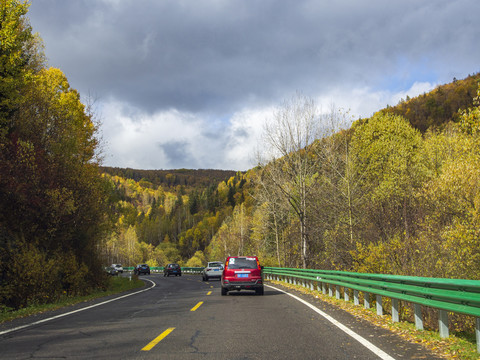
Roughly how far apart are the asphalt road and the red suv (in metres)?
5.84

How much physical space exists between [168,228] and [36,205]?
148814mm

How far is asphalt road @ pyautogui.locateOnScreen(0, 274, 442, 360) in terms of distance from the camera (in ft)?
18.5

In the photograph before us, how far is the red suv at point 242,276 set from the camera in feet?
53.7

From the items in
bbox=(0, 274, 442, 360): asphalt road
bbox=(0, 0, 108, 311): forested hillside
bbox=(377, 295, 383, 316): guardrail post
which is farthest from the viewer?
bbox=(0, 0, 108, 311): forested hillside

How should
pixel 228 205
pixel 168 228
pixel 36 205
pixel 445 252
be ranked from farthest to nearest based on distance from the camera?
pixel 168 228 < pixel 228 205 < pixel 36 205 < pixel 445 252

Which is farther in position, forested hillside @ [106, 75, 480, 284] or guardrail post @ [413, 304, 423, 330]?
forested hillside @ [106, 75, 480, 284]

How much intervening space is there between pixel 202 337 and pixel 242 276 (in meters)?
9.58

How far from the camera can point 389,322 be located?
845 centimetres

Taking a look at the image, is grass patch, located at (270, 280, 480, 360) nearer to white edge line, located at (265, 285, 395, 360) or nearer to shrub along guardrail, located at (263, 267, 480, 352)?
→ shrub along guardrail, located at (263, 267, 480, 352)

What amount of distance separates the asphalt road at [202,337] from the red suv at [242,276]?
5835mm

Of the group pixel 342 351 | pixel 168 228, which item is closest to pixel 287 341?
pixel 342 351

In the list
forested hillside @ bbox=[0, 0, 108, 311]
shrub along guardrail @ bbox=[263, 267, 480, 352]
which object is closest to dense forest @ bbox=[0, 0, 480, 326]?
forested hillside @ bbox=[0, 0, 108, 311]

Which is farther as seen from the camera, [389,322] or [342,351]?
[389,322]

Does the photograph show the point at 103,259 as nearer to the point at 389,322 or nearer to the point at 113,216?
the point at 113,216
